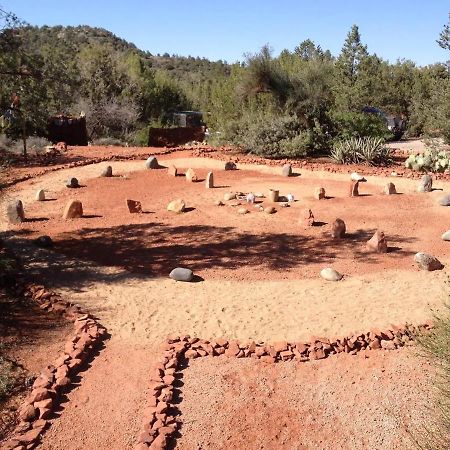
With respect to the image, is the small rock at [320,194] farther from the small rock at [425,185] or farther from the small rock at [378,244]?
the small rock at [378,244]

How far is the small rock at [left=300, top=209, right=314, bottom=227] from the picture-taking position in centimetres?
955

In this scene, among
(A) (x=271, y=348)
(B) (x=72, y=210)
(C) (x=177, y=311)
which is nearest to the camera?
(A) (x=271, y=348)

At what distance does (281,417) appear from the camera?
4.36 meters

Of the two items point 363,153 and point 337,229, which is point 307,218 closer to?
point 337,229

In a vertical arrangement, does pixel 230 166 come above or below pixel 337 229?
above

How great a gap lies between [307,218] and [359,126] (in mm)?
9070

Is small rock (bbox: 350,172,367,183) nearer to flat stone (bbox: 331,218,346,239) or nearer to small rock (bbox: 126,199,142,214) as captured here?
flat stone (bbox: 331,218,346,239)

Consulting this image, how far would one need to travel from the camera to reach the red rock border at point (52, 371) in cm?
404

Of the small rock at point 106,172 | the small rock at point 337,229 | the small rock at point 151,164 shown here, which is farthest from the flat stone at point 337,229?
the small rock at point 151,164

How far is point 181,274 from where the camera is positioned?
7086 millimetres

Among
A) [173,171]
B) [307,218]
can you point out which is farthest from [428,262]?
[173,171]

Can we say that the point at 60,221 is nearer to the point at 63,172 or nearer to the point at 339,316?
the point at 63,172

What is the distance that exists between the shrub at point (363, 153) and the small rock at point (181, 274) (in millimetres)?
10507

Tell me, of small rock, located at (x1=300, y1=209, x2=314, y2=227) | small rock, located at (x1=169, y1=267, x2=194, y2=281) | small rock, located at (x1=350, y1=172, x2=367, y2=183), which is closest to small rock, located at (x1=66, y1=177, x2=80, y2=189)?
small rock, located at (x1=300, y1=209, x2=314, y2=227)
